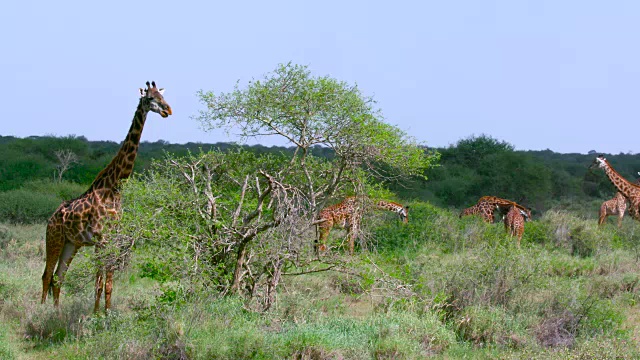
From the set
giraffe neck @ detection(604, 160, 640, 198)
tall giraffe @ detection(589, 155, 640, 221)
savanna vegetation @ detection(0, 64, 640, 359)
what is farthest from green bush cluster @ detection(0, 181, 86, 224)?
giraffe neck @ detection(604, 160, 640, 198)

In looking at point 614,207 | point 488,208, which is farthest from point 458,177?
point 488,208

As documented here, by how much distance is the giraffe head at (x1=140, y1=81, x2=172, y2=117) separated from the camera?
29.4 feet

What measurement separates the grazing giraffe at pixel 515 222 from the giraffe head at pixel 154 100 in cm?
863

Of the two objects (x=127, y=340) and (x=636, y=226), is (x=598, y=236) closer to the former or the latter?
(x=636, y=226)

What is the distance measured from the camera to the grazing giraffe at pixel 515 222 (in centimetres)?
1545

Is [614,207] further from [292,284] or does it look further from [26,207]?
[26,207]

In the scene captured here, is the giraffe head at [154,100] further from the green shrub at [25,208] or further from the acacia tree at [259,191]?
the green shrub at [25,208]

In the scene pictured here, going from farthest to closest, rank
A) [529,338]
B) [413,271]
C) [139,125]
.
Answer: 1. [413,271]
2. [139,125]
3. [529,338]

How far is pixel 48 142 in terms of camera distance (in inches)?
1523

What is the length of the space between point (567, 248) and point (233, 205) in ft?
30.5

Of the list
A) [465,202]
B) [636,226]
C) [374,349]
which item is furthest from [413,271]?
[465,202]

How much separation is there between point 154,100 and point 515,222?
8.99 m

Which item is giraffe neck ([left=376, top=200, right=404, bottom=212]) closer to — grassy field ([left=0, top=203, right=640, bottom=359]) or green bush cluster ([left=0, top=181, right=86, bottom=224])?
grassy field ([left=0, top=203, right=640, bottom=359])

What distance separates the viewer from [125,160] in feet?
30.5
